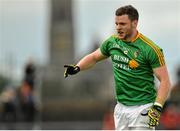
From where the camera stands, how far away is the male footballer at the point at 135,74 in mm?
8188

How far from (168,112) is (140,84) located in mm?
11057

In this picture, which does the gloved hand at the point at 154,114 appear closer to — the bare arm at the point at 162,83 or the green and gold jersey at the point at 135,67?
the bare arm at the point at 162,83

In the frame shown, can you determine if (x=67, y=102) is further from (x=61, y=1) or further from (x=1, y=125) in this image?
(x=61, y=1)

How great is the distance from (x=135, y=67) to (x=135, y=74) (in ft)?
0.26

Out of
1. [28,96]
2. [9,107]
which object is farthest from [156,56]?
[9,107]

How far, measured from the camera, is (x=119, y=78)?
27.8 feet

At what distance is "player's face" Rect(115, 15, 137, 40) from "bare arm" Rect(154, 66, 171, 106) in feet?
1.54

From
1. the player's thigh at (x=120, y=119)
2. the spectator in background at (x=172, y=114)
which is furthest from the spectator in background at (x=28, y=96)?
the player's thigh at (x=120, y=119)

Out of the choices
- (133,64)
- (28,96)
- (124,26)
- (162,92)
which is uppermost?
(124,26)

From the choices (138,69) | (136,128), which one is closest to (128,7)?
(138,69)

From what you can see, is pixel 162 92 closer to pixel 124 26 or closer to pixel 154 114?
pixel 154 114

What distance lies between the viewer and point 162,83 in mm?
8203

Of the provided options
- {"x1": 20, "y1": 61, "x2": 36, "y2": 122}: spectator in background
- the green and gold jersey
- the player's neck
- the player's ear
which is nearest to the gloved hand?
the green and gold jersey

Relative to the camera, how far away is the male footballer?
26.9 feet
